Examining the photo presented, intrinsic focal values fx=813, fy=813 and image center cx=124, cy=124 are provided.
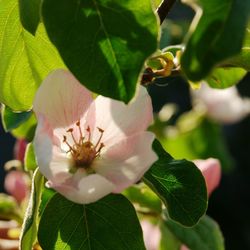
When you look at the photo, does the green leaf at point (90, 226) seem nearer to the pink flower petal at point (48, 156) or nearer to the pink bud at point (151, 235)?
the pink flower petal at point (48, 156)

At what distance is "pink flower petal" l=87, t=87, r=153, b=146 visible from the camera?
884 millimetres

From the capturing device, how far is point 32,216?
873 millimetres

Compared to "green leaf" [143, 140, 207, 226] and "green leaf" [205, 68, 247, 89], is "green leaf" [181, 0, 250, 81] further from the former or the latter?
"green leaf" [205, 68, 247, 89]

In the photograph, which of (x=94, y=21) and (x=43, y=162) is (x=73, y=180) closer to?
(x=43, y=162)

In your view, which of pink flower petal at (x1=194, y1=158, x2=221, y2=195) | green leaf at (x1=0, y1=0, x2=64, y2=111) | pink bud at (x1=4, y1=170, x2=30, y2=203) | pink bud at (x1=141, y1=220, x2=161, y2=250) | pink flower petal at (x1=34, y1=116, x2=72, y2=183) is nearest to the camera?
pink flower petal at (x1=34, y1=116, x2=72, y2=183)

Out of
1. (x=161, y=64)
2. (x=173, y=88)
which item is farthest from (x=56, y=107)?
(x=173, y=88)

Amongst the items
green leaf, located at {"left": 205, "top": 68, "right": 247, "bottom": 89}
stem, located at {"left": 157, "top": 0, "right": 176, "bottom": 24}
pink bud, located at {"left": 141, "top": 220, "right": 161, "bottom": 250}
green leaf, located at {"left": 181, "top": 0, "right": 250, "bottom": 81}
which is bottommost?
pink bud, located at {"left": 141, "top": 220, "right": 161, "bottom": 250}

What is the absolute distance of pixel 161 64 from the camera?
3.25 ft

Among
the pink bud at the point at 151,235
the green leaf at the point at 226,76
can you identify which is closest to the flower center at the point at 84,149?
the green leaf at the point at 226,76

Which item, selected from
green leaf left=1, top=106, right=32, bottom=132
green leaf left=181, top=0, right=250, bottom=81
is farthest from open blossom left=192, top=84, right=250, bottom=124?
green leaf left=181, top=0, right=250, bottom=81

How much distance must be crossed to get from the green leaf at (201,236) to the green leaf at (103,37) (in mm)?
428

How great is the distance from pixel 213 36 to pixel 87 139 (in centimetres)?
31

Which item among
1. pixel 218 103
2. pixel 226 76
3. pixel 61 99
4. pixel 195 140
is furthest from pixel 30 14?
pixel 218 103

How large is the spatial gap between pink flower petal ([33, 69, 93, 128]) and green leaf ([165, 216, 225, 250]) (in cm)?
31
